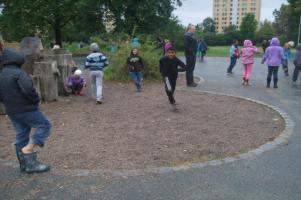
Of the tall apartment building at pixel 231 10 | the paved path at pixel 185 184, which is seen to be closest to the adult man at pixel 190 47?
the paved path at pixel 185 184

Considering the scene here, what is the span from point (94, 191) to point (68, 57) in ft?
28.8

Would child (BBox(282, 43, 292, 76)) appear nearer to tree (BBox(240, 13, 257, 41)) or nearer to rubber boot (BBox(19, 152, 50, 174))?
rubber boot (BBox(19, 152, 50, 174))

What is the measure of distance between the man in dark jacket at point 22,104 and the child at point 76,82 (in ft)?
21.0

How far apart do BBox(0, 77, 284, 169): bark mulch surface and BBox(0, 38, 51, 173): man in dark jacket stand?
49cm

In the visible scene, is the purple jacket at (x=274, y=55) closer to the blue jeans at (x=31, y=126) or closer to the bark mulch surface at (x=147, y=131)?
the bark mulch surface at (x=147, y=131)

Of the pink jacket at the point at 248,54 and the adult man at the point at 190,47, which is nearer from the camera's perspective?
the adult man at the point at 190,47

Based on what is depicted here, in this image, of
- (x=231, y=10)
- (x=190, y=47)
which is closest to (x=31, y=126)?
(x=190, y=47)

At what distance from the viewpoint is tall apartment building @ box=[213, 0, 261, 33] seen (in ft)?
466

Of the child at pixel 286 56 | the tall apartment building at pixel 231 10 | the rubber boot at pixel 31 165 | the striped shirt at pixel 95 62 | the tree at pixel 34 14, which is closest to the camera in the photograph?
the rubber boot at pixel 31 165

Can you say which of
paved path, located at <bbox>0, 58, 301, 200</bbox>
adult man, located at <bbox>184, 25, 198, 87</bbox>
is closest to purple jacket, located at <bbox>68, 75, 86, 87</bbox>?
adult man, located at <bbox>184, 25, 198, 87</bbox>

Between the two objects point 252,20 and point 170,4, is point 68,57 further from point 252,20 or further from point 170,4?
point 252,20

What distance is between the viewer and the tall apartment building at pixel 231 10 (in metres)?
142

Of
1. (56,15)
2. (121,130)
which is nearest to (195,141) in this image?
(121,130)

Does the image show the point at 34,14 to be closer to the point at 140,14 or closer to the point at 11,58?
the point at 140,14
